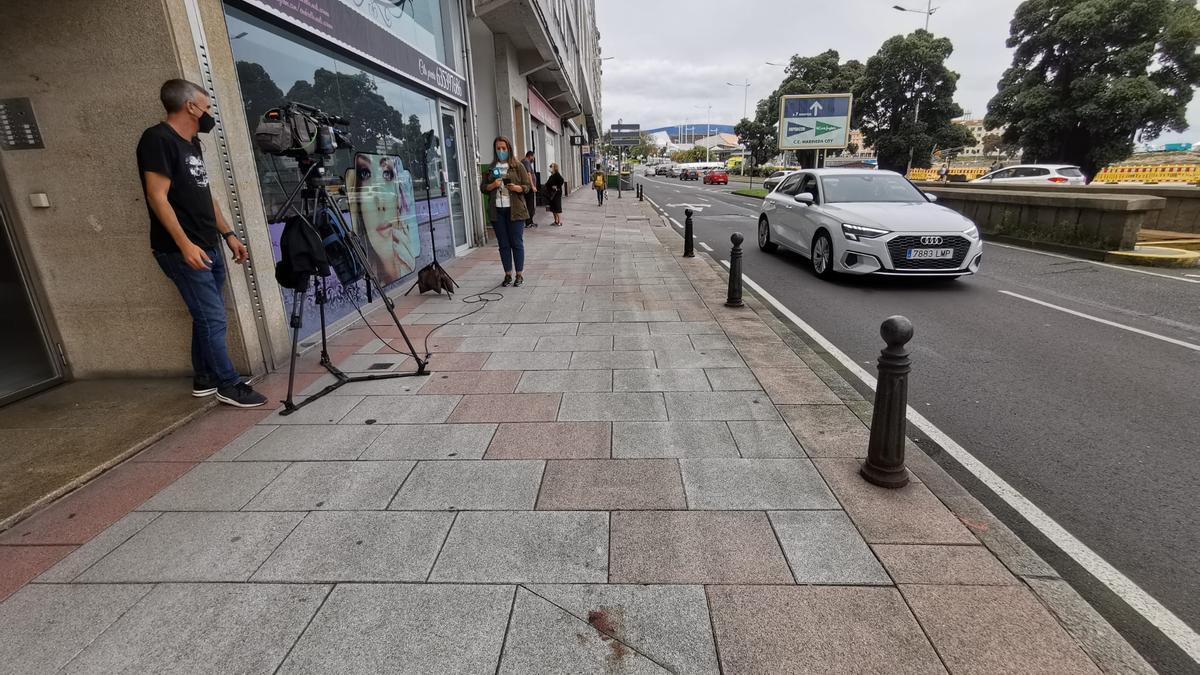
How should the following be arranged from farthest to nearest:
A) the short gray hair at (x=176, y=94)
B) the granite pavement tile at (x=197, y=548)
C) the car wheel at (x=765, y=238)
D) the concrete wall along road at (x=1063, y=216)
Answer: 1. the car wheel at (x=765, y=238)
2. the concrete wall along road at (x=1063, y=216)
3. the short gray hair at (x=176, y=94)
4. the granite pavement tile at (x=197, y=548)

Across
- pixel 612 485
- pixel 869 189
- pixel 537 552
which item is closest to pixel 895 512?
pixel 612 485

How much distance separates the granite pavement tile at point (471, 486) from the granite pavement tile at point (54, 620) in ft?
3.78

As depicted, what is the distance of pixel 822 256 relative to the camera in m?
8.95

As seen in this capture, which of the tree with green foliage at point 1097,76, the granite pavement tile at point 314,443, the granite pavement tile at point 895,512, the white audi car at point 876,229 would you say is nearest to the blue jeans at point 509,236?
the granite pavement tile at point 314,443

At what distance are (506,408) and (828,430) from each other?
229cm

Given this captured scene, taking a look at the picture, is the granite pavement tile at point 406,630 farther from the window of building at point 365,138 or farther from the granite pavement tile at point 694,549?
the window of building at point 365,138

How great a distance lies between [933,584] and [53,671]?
3398 mm

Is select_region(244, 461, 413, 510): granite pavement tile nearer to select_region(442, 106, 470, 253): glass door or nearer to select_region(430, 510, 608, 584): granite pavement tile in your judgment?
select_region(430, 510, 608, 584): granite pavement tile

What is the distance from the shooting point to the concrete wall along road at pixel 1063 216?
10.1 m

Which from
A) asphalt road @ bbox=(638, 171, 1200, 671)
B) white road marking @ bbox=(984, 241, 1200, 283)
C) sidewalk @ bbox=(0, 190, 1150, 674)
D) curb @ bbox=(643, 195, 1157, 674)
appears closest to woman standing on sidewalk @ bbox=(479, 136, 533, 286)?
asphalt road @ bbox=(638, 171, 1200, 671)

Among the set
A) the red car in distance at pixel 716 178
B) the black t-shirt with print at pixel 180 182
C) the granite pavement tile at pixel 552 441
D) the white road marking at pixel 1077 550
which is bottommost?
the white road marking at pixel 1077 550

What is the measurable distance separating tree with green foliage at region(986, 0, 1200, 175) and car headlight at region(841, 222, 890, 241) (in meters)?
24.6

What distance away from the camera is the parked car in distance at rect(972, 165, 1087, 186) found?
2055 cm

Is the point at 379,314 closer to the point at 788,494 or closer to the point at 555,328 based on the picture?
the point at 555,328
